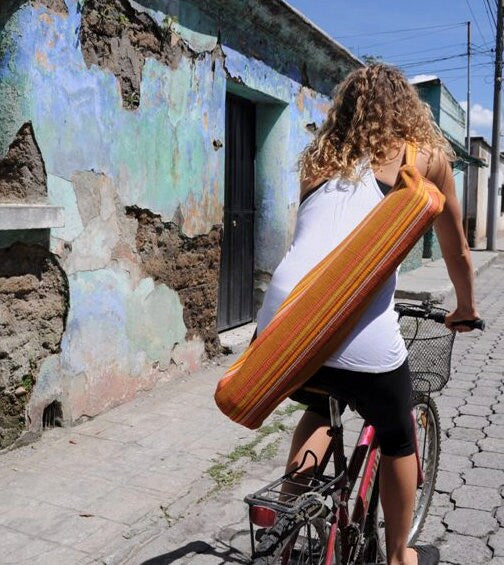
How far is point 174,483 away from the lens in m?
3.57

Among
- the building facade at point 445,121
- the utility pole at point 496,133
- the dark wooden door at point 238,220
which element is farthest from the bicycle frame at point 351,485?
the utility pole at point 496,133

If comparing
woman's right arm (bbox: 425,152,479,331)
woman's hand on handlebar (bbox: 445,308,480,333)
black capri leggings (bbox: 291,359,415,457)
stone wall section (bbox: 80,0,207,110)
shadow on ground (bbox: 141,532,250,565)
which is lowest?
shadow on ground (bbox: 141,532,250,565)

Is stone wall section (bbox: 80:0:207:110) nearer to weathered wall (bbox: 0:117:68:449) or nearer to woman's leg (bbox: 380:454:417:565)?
weathered wall (bbox: 0:117:68:449)

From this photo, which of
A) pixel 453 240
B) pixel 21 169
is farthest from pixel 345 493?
pixel 21 169

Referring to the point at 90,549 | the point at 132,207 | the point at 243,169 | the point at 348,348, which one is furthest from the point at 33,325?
the point at 243,169

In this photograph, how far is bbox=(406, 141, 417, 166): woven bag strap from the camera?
205 cm

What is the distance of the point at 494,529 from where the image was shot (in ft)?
10.5

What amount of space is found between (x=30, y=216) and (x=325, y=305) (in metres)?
2.36

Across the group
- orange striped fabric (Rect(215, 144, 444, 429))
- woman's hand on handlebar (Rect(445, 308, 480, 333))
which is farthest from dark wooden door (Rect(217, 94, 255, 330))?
orange striped fabric (Rect(215, 144, 444, 429))

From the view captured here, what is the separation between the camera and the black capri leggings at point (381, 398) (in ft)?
6.64

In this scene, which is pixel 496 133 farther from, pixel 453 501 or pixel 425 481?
pixel 425 481

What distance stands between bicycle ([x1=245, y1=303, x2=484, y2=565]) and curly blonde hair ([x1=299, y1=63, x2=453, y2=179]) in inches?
26.3

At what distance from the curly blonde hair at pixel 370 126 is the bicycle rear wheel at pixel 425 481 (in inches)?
38.0

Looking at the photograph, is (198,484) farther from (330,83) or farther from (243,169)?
(330,83)
